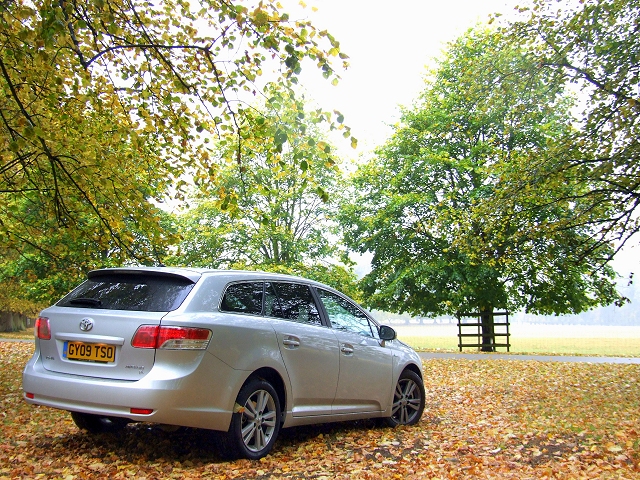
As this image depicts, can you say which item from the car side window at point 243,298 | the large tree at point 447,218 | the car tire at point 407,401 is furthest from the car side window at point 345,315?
the large tree at point 447,218

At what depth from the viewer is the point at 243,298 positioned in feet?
19.3

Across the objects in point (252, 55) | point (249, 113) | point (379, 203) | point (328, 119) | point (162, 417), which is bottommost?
point (162, 417)

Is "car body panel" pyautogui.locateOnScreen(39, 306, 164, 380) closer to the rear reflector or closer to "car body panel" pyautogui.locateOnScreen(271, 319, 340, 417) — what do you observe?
the rear reflector

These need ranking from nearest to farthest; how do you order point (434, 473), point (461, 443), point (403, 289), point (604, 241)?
point (434, 473), point (461, 443), point (604, 241), point (403, 289)

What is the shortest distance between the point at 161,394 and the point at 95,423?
1.73 meters

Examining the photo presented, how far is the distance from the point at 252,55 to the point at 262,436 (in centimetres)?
444

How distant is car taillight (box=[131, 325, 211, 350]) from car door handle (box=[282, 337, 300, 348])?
1.07 m

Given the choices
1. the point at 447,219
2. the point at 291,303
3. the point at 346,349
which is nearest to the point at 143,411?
the point at 291,303

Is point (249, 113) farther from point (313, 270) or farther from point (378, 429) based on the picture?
point (313, 270)

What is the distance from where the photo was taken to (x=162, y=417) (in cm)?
496

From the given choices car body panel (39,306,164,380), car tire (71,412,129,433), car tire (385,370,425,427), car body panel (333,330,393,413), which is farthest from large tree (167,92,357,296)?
car body panel (39,306,164,380)

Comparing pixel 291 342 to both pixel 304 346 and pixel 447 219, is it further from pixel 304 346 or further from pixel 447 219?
pixel 447 219

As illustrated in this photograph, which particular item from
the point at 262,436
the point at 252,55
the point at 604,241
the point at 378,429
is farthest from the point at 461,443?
the point at 604,241

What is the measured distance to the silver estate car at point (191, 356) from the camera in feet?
16.5
